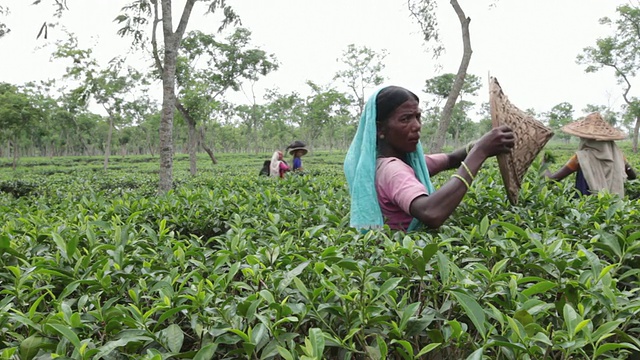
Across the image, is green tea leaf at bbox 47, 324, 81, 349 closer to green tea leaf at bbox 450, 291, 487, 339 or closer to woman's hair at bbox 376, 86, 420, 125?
green tea leaf at bbox 450, 291, 487, 339

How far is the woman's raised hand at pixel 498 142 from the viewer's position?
172 cm

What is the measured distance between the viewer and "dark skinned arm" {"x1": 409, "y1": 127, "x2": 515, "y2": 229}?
1.62 metres

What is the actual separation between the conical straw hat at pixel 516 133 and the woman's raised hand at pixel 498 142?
48 millimetres

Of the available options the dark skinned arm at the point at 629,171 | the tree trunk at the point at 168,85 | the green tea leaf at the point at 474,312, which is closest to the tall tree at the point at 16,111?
the tree trunk at the point at 168,85

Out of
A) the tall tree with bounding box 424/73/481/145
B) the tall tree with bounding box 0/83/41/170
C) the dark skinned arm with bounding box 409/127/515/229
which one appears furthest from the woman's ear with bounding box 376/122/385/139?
the tall tree with bounding box 424/73/481/145

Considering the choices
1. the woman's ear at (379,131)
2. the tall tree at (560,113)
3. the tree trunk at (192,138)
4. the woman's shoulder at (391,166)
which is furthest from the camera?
the tall tree at (560,113)

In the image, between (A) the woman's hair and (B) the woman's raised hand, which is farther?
(A) the woman's hair

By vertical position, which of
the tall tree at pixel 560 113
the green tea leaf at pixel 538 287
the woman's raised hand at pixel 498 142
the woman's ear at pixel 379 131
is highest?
the tall tree at pixel 560 113

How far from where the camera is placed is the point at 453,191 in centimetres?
163

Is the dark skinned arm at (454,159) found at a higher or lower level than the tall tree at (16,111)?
lower

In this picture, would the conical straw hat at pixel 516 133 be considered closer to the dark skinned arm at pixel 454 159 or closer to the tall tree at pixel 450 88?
the dark skinned arm at pixel 454 159

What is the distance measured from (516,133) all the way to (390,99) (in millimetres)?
544

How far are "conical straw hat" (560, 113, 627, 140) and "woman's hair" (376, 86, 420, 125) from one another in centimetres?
223

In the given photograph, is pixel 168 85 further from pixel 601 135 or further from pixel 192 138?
pixel 192 138
